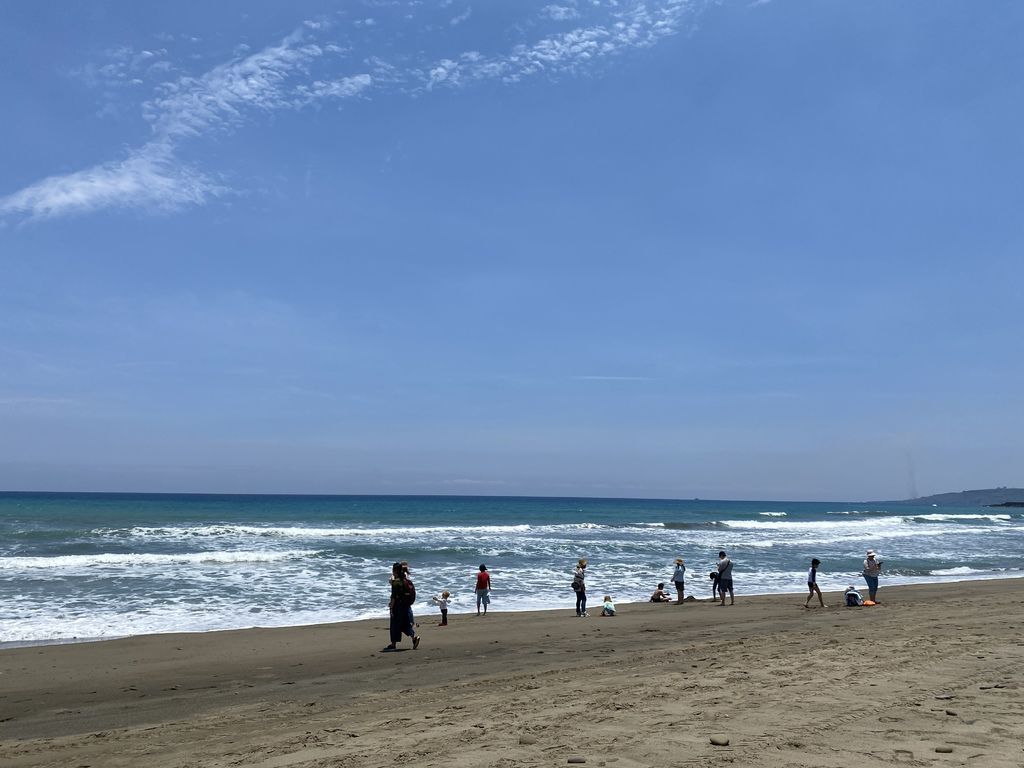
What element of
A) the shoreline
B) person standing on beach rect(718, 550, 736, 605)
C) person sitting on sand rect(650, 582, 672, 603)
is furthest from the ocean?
person standing on beach rect(718, 550, 736, 605)

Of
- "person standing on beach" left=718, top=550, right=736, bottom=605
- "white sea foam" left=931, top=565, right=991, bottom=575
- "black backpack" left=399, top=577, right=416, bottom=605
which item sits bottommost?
"white sea foam" left=931, top=565, right=991, bottom=575

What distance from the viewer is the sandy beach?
19.1ft

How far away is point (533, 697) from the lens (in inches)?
313

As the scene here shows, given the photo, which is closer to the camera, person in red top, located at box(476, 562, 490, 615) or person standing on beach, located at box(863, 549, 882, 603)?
person in red top, located at box(476, 562, 490, 615)

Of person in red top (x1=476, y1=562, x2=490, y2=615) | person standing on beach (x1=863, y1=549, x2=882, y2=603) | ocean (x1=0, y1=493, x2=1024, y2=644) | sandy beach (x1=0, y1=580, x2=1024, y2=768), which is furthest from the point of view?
person standing on beach (x1=863, y1=549, x2=882, y2=603)

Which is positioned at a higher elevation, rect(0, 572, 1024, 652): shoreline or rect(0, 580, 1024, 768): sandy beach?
rect(0, 580, 1024, 768): sandy beach

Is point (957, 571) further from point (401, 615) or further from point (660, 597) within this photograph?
point (401, 615)

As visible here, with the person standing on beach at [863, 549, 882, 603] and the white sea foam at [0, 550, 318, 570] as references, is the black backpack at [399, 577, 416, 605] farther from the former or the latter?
the white sea foam at [0, 550, 318, 570]

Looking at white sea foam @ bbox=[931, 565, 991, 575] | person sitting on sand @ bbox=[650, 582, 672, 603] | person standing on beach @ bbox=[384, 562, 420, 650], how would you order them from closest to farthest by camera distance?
person standing on beach @ bbox=[384, 562, 420, 650], person sitting on sand @ bbox=[650, 582, 672, 603], white sea foam @ bbox=[931, 565, 991, 575]

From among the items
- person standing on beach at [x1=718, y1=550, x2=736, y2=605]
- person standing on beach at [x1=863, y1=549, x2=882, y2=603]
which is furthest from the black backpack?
person standing on beach at [x1=863, y1=549, x2=882, y2=603]

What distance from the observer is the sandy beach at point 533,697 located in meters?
5.84

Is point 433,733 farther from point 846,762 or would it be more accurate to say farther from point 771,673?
point 771,673

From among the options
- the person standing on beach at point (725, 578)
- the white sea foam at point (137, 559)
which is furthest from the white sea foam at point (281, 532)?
the person standing on beach at point (725, 578)

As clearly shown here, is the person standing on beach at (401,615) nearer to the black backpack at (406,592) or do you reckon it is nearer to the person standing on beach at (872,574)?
A: the black backpack at (406,592)
